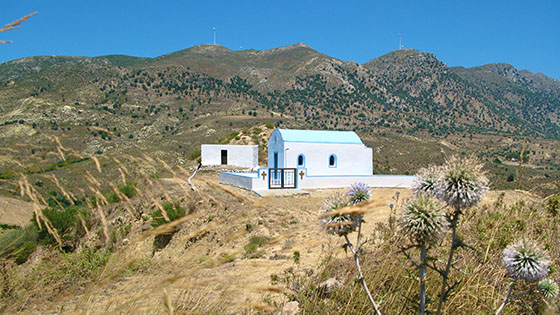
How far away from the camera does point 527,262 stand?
2.18 meters

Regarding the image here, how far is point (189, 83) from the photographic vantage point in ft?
241

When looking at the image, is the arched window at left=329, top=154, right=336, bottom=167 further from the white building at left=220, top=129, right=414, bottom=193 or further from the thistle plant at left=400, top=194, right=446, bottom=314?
the thistle plant at left=400, top=194, right=446, bottom=314

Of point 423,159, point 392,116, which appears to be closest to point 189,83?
point 392,116

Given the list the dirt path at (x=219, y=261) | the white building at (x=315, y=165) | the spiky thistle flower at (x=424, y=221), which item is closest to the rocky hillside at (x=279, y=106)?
the white building at (x=315, y=165)

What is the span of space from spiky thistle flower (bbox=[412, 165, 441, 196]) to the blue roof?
18426mm

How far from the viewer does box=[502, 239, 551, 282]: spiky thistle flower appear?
216 cm

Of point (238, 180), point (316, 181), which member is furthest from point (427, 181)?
point (316, 181)

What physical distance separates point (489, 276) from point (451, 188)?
1.82 m

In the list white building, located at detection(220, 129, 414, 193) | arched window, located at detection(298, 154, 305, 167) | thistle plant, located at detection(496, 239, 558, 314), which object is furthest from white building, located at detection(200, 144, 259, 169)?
thistle plant, located at detection(496, 239, 558, 314)

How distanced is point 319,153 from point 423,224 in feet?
63.8

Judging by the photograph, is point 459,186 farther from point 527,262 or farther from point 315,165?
point 315,165

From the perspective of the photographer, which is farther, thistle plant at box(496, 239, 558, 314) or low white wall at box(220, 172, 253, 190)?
low white wall at box(220, 172, 253, 190)

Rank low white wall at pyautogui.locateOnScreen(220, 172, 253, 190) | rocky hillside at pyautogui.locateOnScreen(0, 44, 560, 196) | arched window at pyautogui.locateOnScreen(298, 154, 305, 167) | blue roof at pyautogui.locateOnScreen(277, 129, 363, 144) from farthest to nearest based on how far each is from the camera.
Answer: rocky hillside at pyautogui.locateOnScreen(0, 44, 560, 196) → blue roof at pyautogui.locateOnScreen(277, 129, 363, 144) → arched window at pyautogui.locateOnScreen(298, 154, 305, 167) → low white wall at pyautogui.locateOnScreen(220, 172, 253, 190)

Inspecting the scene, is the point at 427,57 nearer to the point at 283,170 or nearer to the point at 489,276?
the point at 283,170
